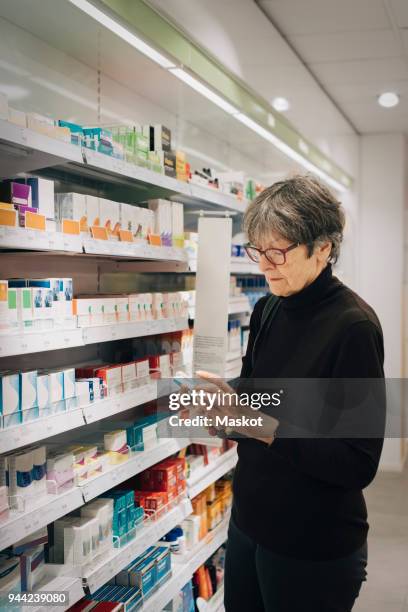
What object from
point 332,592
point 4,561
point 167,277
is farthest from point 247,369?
point 167,277

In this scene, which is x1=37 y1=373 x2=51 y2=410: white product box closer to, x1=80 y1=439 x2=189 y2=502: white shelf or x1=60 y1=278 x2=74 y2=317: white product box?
x1=60 y1=278 x2=74 y2=317: white product box

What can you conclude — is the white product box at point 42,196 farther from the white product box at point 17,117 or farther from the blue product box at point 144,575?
the blue product box at point 144,575

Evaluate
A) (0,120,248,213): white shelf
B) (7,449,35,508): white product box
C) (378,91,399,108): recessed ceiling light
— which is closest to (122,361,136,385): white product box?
(7,449,35,508): white product box

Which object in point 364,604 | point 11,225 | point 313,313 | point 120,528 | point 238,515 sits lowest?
point 364,604

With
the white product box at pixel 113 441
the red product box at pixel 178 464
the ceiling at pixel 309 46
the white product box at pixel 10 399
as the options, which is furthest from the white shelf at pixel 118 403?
the ceiling at pixel 309 46

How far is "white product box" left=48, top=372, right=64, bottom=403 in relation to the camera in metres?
2.32

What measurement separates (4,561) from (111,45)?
213 centimetres

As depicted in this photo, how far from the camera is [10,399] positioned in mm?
2107

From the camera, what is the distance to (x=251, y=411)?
5.78 ft

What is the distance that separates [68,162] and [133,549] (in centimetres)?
156

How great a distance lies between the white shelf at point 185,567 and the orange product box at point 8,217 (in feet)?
5.82

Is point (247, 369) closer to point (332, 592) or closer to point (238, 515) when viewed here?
point (238, 515)

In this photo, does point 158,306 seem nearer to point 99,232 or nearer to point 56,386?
point 99,232

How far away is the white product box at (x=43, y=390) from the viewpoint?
2.26 meters
